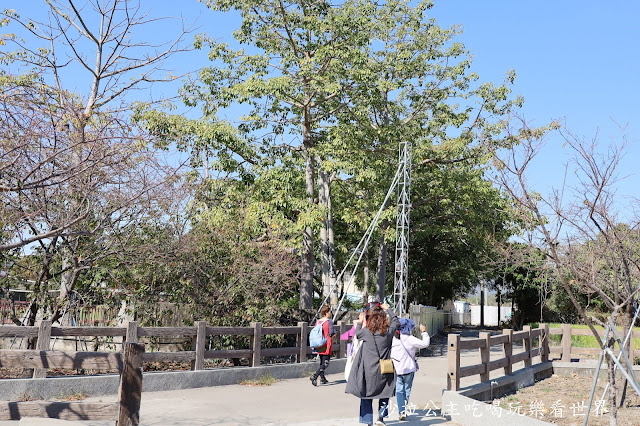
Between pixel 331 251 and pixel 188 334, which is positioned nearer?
pixel 188 334

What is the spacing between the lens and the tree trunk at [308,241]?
2416 cm

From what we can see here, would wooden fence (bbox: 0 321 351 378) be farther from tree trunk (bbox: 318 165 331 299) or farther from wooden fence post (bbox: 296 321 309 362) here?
tree trunk (bbox: 318 165 331 299)

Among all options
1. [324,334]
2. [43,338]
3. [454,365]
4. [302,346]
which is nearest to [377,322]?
[454,365]

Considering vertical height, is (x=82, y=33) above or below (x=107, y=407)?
above

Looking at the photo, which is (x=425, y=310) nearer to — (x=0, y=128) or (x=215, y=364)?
(x=215, y=364)

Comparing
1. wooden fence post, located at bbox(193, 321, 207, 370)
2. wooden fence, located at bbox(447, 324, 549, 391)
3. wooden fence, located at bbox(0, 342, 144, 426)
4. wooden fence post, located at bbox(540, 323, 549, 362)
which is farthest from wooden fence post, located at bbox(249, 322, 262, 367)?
wooden fence, located at bbox(0, 342, 144, 426)

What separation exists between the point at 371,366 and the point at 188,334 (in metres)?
5.45

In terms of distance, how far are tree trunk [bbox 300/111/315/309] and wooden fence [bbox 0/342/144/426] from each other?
17659 millimetres

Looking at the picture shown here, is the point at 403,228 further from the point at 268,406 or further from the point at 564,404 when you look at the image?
the point at 268,406

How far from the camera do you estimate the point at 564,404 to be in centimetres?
1187

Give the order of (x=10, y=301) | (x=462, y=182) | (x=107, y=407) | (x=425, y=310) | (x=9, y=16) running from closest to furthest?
(x=107, y=407)
(x=10, y=301)
(x=9, y=16)
(x=462, y=182)
(x=425, y=310)

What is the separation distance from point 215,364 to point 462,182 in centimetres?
1676

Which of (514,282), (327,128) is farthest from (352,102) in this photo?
(514,282)

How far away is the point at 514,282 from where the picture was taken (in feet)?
161
